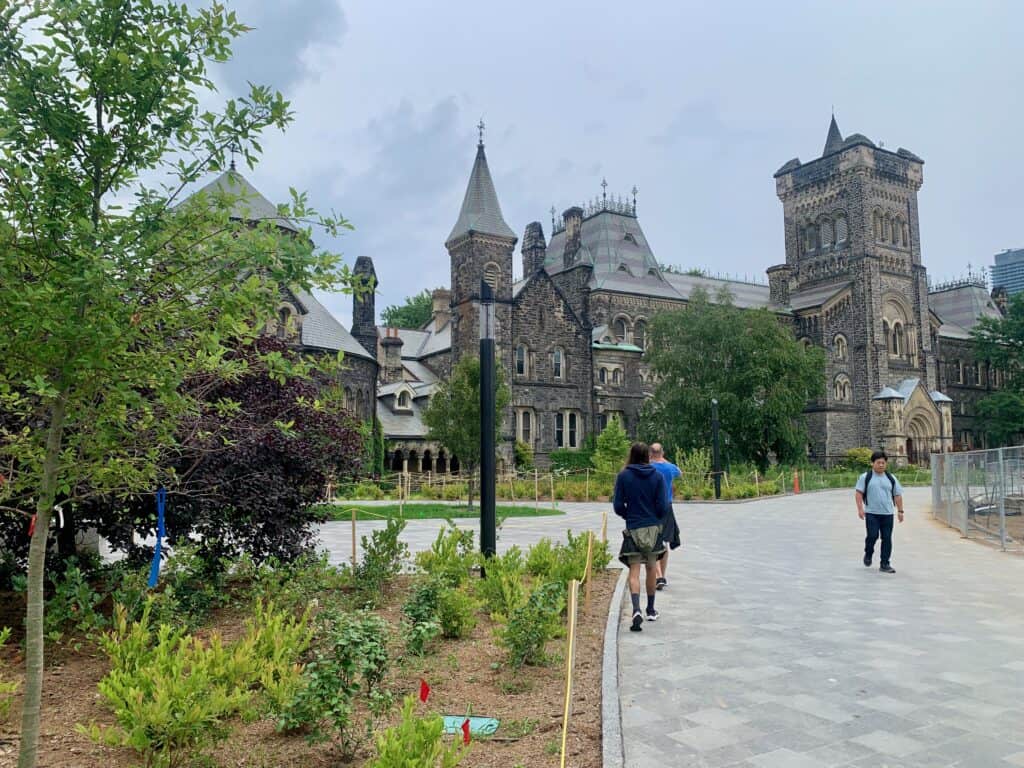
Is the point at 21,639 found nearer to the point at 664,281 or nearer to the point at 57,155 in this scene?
the point at 57,155

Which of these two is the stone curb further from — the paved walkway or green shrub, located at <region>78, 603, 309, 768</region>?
green shrub, located at <region>78, 603, 309, 768</region>

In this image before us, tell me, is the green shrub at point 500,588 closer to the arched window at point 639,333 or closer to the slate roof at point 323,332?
the slate roof at point 323,332

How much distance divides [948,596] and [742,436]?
32.7 m

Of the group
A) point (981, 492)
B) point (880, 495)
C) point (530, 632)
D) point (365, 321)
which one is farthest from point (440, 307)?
point (530, 632)

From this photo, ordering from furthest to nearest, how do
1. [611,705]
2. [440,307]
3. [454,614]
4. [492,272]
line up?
[440,307], [492,272], [454,614], [611,705]

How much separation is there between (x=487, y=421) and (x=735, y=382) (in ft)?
114

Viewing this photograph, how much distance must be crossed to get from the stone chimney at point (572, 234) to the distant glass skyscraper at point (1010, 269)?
15527 centimetres

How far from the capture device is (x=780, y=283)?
2504 inches

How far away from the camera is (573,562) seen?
30.6 ft

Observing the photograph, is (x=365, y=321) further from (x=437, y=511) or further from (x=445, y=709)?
(x=445, y=709)

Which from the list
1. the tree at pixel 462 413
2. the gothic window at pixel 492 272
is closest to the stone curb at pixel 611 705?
the tree at pixel 462 413

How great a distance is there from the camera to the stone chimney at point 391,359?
158ft

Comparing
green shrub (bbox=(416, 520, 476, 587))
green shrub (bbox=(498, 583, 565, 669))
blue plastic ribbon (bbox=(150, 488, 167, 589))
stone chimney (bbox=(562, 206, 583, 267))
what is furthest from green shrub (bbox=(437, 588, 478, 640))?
stone chimney (bbox=(562, 206, 583, 267))

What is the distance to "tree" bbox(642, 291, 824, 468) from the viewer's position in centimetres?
4059
